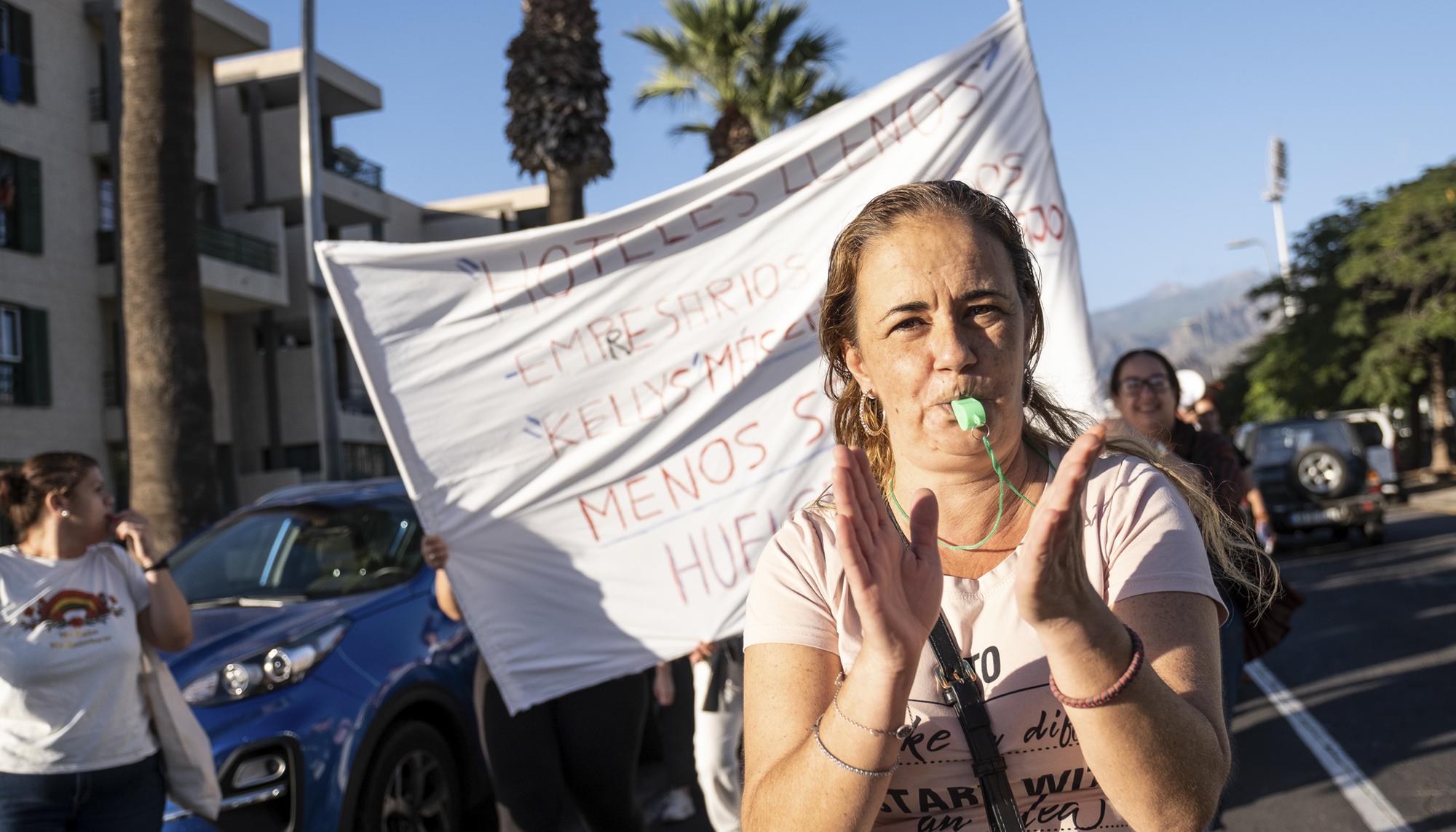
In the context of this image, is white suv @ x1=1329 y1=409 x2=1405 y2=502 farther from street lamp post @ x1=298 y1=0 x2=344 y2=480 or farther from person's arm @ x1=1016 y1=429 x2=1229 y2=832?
person's arm @ x1=1016 y1=429 x2=1229 y2=832

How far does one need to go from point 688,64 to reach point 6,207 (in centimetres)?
1166

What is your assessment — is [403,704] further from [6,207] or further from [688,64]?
[6,207]

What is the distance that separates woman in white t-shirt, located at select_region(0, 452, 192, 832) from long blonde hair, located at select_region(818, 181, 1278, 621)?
285 centimetres

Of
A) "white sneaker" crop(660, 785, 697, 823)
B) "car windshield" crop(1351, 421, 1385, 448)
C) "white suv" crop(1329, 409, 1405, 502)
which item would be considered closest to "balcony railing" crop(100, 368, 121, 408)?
"white sneaker" crop(660, 785, 697, 823)

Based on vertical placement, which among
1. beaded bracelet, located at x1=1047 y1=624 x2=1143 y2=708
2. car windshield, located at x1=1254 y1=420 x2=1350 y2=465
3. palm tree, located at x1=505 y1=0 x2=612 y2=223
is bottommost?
car windshield, located at x1=1254 y1=420 x2=1350 y2=465

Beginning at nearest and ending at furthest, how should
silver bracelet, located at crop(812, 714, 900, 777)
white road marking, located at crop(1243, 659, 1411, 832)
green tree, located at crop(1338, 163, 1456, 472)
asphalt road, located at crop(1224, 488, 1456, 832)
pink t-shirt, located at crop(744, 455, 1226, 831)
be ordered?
silver bracelet, located at crop(812, 714, 900, 777), pink t-shirt, located at crop(744, 455, 1226, 831), white road marking, located at crop(1243, 659, 1411, 832), asphalt road, located at crop(1224, 488, 1456, 832), green tree, located at crop(1338, 163, 1456, 472)

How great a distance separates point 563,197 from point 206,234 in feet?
44.2

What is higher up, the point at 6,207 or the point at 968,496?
the point at 6,207

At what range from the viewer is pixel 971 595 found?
1954 millimetres

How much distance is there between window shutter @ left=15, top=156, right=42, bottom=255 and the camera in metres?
20.6

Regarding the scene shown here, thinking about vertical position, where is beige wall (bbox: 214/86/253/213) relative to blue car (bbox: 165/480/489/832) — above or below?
above

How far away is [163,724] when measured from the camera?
13.5 feet

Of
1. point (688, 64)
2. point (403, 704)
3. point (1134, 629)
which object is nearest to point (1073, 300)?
point (1134, 629)

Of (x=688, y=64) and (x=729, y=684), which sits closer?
(x=729, y=684)
